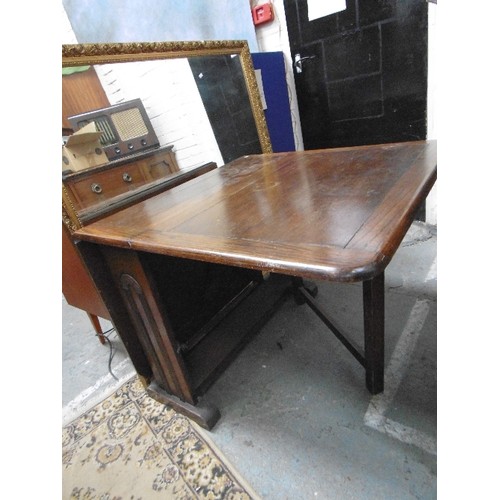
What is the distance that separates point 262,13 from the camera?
1965mm

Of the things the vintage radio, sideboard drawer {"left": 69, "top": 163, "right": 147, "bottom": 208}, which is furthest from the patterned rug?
the vintage radio

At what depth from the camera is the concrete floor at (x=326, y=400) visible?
879mm

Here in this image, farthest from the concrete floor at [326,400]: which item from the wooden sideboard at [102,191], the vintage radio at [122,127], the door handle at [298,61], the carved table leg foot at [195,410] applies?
the door handle at [298,61]

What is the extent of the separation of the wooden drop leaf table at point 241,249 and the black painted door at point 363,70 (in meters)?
1.05

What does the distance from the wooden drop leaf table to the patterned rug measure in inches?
3.3

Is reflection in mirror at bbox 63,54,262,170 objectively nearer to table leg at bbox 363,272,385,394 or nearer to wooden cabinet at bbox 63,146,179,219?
wooden cabinet at bbox 63,146,179,219

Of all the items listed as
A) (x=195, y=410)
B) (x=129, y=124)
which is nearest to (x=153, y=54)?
(x=129, y=124)

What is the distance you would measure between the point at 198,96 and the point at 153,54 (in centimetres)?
54

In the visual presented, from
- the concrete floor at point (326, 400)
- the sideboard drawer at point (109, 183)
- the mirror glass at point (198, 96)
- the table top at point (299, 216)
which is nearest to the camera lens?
the table top at point (299, 216)


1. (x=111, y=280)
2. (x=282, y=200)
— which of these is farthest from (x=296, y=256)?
(x=111, y=280)

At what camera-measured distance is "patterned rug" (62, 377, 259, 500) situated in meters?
0.94

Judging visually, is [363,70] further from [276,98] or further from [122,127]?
[122,127]

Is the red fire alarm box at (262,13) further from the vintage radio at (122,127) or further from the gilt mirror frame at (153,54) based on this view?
the vintage radio at (122,127)
